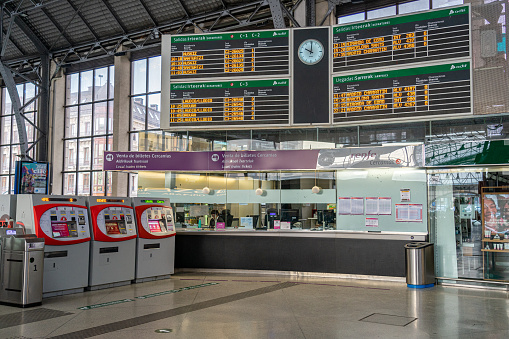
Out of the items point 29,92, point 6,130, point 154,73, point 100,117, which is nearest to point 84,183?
point 100,117

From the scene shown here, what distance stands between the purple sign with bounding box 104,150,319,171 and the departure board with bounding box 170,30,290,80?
185 centimetres

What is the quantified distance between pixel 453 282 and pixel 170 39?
27.4 ft

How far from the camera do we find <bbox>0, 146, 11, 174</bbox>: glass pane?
27.3 meters

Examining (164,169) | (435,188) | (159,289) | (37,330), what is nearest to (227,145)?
(164,169)

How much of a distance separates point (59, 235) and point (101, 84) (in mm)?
16826

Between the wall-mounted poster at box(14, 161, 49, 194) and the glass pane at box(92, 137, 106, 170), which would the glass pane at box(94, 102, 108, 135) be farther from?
the wall-mounted poster at box(14, 161, 49, 194)

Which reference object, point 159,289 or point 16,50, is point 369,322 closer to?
point 159,289

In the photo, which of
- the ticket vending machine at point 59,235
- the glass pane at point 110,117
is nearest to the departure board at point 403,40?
the ticket vending machine at point 59,235

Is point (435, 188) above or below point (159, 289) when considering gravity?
above

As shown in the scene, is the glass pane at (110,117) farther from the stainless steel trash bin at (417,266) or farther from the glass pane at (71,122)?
the stainless steel trash bin at (417,266)

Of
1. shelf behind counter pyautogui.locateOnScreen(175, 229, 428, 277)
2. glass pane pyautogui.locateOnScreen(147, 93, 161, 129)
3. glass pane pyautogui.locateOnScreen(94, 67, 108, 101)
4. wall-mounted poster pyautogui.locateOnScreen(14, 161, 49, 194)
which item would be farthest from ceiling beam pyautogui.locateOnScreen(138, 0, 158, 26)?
shelf behind counter pyautogui.locateOnScreen(175, 229, 428, 277)

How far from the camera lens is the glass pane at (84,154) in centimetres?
2406

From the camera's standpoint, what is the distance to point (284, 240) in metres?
11.2

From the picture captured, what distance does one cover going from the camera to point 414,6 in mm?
15812
